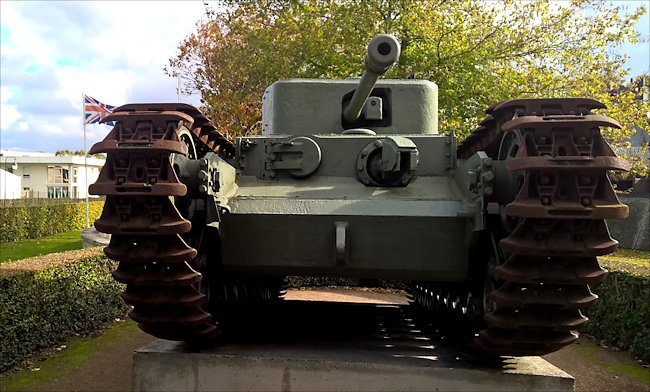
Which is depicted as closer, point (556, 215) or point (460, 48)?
point (556, 215)

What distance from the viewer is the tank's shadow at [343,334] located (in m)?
5.15

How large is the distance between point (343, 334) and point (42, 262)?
4355 mm

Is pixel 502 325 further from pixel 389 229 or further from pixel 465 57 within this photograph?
pixel 465 57

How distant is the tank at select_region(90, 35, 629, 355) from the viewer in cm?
371

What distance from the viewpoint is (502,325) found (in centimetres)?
407

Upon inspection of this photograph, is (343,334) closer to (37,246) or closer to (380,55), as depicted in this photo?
(380,55)

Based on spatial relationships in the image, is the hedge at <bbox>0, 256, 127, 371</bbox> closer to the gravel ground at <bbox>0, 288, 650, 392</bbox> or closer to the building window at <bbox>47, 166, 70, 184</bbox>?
the gravel ground at <bbox>0, 288, 650, 392</bbox>

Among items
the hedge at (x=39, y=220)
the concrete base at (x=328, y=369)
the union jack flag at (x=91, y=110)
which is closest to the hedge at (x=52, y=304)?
the concrete base at (x=328, y=369)

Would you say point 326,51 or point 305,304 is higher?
point 326,51

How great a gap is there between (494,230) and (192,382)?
9.18ft

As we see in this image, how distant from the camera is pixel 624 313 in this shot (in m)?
7.90

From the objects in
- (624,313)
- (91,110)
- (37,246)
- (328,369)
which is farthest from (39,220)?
(624,313)

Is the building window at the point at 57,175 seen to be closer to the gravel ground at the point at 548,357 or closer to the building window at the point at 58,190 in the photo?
the building window at the point at 58,190

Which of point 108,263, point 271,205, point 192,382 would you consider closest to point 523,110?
point 271,205
